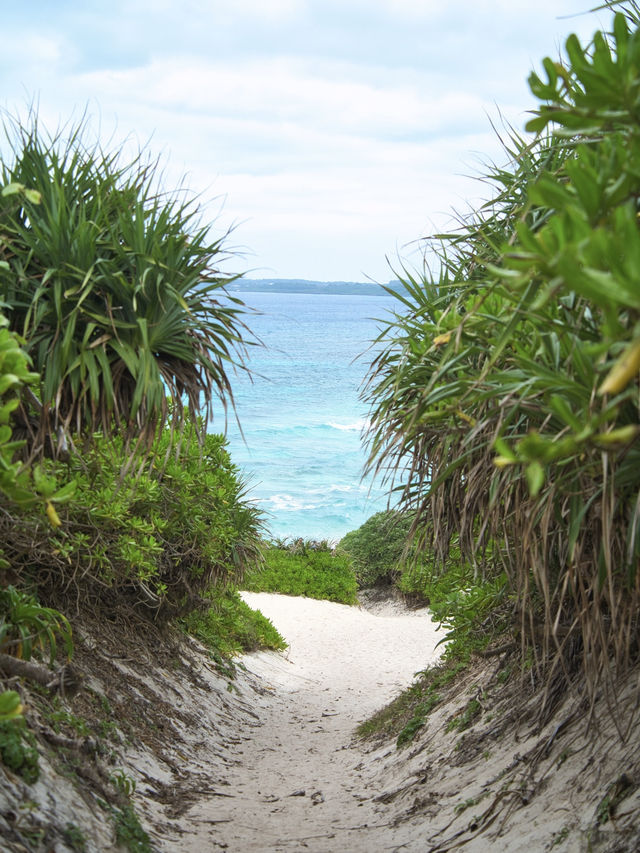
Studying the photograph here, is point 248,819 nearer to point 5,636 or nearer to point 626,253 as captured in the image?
point 5,636

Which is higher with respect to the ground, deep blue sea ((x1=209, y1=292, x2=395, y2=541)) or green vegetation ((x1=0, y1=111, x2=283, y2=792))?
green vegetation ((x1=0, y1=111, x2=283, y2=792))

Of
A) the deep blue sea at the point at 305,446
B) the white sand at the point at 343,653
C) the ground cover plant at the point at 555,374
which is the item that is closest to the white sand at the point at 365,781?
the ground cover plant at the point at 555,374

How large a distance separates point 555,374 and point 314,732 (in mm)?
6303

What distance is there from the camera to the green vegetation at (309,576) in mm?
16436

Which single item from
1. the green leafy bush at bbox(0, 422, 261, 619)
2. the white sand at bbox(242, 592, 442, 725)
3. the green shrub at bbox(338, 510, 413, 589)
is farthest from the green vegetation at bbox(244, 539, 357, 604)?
the green leafy bush at bbox(0, 422, 261, 619)

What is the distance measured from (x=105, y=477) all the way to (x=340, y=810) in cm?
271

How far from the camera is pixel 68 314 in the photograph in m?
3.34

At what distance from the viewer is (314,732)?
7.77 m

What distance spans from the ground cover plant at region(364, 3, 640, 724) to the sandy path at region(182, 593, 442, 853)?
5.43 feet

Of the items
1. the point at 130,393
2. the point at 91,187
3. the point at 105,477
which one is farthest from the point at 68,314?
the point at 105,477

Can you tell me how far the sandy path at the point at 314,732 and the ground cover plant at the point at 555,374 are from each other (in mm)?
1655

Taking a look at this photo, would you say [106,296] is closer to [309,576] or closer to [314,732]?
[314,732]

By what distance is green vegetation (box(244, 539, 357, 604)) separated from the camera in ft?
53.9

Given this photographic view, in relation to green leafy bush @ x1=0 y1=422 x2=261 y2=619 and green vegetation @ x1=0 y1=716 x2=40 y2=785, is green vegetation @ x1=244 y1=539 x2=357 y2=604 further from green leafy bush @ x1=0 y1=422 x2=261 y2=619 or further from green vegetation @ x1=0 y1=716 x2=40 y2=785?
green vegetation @ x1=0 y1=716 x2=40 y2=785
